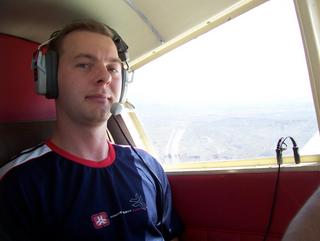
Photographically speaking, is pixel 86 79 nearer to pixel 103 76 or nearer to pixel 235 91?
pixel 103 76

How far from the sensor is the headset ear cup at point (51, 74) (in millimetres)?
1162

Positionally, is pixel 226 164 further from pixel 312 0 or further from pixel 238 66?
pixel 312 0

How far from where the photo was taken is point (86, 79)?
3.81 ft

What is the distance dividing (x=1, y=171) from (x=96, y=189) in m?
0.34

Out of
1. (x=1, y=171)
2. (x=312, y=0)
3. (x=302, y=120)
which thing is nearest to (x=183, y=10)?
(x=312, y=0)

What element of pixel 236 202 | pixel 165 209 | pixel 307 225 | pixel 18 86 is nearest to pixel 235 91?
pixel 236 202

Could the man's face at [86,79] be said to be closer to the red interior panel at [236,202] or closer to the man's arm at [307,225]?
the red interior panel at [236,202]

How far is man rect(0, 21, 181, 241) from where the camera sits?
3.34 ft

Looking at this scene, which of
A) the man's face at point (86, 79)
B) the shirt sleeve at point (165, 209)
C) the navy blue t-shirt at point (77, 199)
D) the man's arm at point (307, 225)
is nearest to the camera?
the man's arm at point (307, 225)

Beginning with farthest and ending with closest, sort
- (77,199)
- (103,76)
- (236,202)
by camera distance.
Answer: (236,202) → (103,76) → (77,199)

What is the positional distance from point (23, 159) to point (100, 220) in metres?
0.34

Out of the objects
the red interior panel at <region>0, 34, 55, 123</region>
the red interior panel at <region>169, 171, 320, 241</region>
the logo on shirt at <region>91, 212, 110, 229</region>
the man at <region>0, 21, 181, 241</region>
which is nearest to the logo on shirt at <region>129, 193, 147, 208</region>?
the man at <region>0, 21, 181, 241</region>

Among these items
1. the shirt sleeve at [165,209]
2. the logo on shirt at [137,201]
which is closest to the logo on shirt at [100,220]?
the logo on shirt at [137,201]

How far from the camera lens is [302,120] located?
4.21ft
